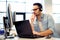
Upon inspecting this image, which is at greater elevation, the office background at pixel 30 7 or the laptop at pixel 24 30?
the office background at pixel 30 7

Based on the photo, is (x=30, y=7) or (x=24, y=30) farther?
(x=30, y=7)

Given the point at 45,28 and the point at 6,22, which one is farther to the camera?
the point at 45,28

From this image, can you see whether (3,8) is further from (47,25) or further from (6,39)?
(6,39)

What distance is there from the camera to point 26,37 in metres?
2.21

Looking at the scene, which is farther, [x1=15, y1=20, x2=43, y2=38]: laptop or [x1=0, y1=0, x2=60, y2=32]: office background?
[x1=0, y1=0, x2=60, y2=32]: office background

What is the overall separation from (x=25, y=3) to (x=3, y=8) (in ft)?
2.28

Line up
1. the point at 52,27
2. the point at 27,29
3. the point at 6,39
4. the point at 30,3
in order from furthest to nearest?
the point at 30,3 < the point at 52,27 < the point at 27,29 < the point at 6,39

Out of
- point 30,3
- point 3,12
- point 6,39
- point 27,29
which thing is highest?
point 30,3

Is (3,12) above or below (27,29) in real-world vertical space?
above

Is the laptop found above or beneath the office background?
beneath

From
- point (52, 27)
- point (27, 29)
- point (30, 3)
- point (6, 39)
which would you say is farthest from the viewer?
point (30, 3)

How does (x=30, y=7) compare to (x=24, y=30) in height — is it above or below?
above

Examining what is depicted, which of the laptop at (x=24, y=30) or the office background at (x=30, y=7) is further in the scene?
the office background at (x=30, y=7)

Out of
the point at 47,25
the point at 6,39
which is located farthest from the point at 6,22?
the point at 47,25
